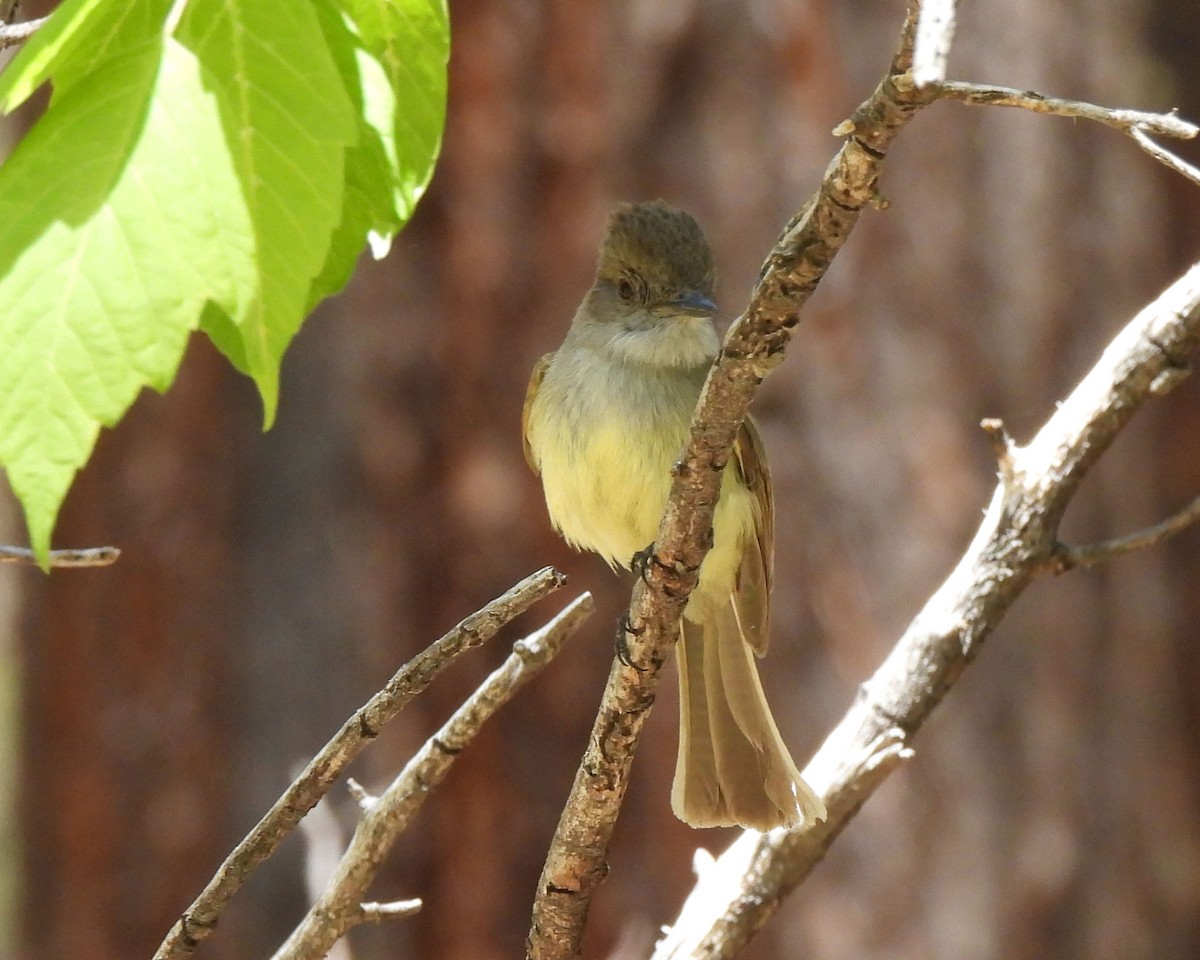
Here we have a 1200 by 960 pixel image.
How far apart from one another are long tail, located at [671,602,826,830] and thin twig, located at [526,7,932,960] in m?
0.46

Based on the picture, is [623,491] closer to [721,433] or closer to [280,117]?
[721,433]

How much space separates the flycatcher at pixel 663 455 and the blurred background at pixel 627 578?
96cm

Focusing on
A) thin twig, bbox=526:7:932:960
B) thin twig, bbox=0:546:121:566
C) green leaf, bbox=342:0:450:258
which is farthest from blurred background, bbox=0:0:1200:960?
green leaf, bbox=342:0:450:258

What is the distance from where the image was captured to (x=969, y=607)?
2.45 meters

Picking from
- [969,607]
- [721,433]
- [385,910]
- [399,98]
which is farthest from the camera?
[969,607]

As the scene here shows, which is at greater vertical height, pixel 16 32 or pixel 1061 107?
pixel 16 32

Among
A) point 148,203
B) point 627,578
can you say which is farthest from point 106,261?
point 627,578

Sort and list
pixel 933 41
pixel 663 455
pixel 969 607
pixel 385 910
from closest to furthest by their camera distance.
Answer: pixel 933 41, pixel 385 910, pixel 969 607, pixel 663 455

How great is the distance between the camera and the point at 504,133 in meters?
4.82

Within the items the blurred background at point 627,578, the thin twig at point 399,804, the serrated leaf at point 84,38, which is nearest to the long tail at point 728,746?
the thin twig at point 399,804

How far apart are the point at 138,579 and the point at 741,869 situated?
2934 mm

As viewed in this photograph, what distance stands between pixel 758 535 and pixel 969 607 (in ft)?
3.44

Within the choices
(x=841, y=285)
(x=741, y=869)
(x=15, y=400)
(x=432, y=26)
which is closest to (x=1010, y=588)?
(x=741, y=869)

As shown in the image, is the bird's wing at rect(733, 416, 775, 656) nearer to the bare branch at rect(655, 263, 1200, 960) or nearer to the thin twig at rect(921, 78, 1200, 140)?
the bare branch at rect(655, 263, 1200, 960)
